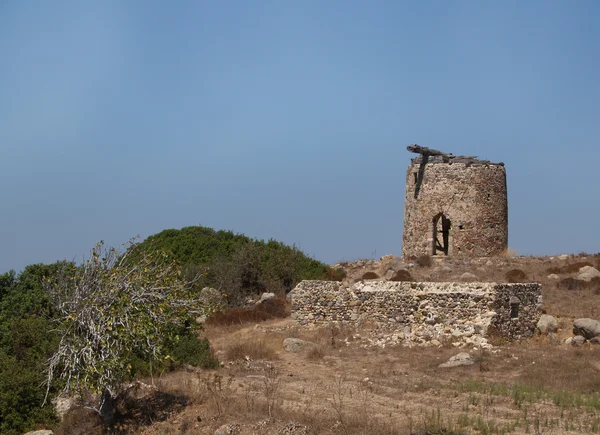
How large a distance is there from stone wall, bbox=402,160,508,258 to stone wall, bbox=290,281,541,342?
11.4 meters

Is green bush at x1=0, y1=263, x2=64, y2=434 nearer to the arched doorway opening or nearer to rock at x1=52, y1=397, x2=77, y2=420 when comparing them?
rock at x1=52, y1=397, x2=77, y2=420

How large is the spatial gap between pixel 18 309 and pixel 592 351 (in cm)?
1320

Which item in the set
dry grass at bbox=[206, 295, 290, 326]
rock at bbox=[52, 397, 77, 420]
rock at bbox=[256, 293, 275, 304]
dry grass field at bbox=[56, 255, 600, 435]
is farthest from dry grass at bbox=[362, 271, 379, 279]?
rock at bbox=[52, 397, 77, 420]

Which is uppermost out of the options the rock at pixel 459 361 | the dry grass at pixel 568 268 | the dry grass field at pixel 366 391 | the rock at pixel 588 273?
the dry grass at pixel 568 268

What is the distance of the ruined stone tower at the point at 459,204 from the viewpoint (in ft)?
107

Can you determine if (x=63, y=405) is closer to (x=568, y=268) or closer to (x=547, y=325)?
(x=547, y=325)

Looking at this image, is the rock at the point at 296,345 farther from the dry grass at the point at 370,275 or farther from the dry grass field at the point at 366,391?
the dry grass at the point at 370,275

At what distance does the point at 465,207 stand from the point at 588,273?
6.32 m

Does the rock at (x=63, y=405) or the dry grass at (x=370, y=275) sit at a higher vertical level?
the dry grass at (x=370, y=275)

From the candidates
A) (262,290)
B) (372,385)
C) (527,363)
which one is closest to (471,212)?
(262,290)

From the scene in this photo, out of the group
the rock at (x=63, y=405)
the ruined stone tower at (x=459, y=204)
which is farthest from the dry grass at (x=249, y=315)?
the rock at (x=63, y=405)

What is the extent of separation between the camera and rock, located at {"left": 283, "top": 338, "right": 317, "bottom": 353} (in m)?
20.0

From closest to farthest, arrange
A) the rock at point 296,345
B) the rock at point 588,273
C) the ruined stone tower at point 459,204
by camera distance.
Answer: the rock at point 296,345, the rock at point 588,273, the ruined stone tower at point 459,204

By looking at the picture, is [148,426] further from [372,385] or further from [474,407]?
[474,407]
